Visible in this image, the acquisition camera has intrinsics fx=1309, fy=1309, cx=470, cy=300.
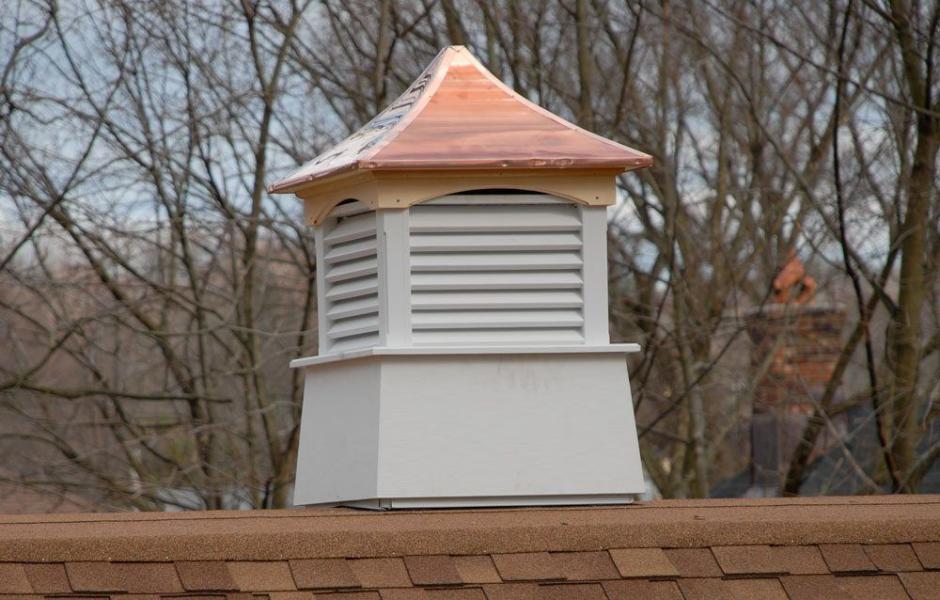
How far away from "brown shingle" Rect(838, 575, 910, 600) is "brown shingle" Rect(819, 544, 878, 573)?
0.02 meters

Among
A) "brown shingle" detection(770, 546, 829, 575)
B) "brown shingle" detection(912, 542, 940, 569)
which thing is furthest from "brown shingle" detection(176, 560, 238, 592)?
"brown shingle" detection(912, 542, 940, 569)

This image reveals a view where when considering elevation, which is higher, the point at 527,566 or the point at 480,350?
the point at 480,350

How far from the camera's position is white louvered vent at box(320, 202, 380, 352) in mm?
3668

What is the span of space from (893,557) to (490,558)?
2.96ft

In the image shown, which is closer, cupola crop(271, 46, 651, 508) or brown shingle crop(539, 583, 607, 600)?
brown shingle crop(539, 583, 607, 600)

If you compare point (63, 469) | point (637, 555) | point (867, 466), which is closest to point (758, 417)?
point (867, 466)

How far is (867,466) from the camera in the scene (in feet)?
38.0

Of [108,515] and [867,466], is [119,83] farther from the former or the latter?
[867,466]

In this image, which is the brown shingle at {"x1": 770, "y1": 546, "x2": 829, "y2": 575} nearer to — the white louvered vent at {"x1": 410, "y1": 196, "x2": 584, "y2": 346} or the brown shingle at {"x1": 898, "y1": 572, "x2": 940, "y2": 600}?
the brown shingle at {"x1": 898, "y1": 572, "x2": 940, "y2": 600}

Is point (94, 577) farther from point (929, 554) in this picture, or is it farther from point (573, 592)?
point (929, 554)

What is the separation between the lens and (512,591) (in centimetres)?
269

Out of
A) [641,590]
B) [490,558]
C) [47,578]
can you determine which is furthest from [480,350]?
[47,578]

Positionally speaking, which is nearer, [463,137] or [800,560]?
[800,560]

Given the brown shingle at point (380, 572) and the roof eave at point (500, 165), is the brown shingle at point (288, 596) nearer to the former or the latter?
the brown shingle at point (380, 572)
